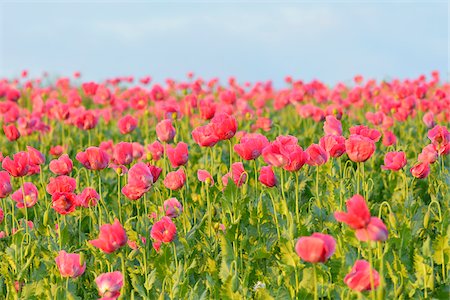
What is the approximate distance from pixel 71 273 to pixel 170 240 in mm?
476

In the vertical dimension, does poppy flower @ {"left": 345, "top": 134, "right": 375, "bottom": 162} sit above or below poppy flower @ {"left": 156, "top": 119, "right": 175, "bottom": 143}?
above

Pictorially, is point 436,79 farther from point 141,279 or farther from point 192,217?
point 141,279

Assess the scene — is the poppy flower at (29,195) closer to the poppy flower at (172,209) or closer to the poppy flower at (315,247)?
the poppy flower at (172,209)

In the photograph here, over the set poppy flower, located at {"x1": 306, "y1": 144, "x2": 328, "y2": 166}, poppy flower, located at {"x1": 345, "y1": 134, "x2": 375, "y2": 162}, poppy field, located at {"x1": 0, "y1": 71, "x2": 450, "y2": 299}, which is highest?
poppy flower, located at {"x1": 345, "y1": 134, "x2": 375, "y2": 162}

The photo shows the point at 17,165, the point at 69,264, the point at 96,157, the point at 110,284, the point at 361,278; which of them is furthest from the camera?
the point at 96,157

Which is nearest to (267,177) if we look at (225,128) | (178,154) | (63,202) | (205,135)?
(225,128)

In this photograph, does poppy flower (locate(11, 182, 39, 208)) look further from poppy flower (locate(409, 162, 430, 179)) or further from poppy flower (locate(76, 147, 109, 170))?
poppy flower (locate(409, 162, 430, 179))

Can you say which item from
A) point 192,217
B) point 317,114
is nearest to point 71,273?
point 192,217

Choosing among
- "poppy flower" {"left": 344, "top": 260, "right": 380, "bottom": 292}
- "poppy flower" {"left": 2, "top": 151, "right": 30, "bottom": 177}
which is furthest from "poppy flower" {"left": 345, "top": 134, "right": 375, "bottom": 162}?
"poppy flower" {"left": 2, "top": 151, "right": 30, "bottom": 177}

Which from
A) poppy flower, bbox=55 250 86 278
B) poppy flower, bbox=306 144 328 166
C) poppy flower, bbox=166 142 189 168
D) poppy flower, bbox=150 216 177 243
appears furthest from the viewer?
poppy flower, bbox=166 142 189 168

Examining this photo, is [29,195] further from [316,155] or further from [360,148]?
[360,148]

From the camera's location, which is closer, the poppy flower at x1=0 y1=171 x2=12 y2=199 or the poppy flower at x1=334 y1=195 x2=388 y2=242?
the poppy flower at x1=334 y1=195 x2=388 y2=242

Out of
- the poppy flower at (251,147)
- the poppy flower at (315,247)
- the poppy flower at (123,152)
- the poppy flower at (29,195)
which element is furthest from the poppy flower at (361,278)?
the poppy flower at (29,195)

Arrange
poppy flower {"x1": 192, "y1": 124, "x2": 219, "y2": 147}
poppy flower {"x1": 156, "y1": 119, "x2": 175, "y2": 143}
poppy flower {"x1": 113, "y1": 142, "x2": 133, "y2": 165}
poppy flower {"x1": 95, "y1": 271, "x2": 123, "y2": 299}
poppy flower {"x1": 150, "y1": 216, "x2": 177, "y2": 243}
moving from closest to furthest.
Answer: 1. poppy flower {"x1": 95, "y1": 271, "x2": 123, "y2": 299}
2. poppy flower {"x1": 150, "y1": 216, "x2": 177, "y2": 243}
3. poppy flower {"x1": 192, "y1": 124, "x2": 219, "y2": 147}
4. poppy flower {"x1": 113, "y1": 142, "x2": 133, "y2": 165}
5. poppy flower {"x1": 156, "y1": 119, "x2": 175, "y2": 143}
